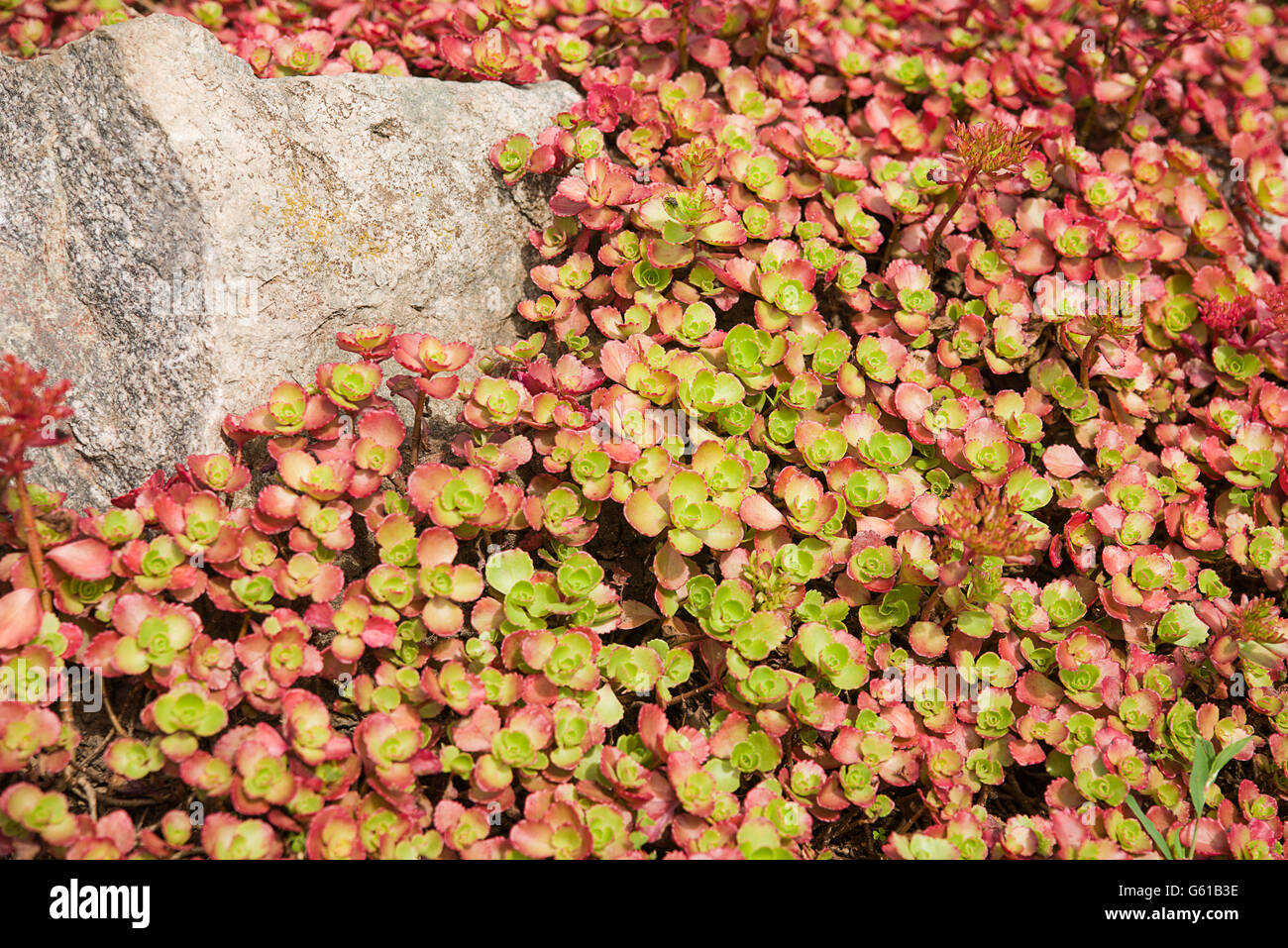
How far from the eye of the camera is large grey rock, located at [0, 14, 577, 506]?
2531 millimetres

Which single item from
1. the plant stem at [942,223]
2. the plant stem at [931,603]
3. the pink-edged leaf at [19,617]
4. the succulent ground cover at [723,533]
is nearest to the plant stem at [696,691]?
the succulent ground cover at [723,533]

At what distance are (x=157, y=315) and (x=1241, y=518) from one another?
3314 mm

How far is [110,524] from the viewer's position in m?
2.27

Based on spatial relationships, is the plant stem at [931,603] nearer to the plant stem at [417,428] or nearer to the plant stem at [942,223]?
the plant stem at [942,223]

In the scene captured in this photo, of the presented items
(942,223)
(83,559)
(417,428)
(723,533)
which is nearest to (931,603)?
(723,533)

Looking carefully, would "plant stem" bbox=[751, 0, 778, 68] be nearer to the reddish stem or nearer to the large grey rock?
the large grey rock

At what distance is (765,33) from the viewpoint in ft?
11.7

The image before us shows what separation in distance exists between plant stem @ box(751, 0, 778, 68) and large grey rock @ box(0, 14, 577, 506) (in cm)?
180

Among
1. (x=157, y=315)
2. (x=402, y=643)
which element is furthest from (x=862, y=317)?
(x=157, y=315)

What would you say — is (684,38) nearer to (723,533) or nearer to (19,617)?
(723,533)

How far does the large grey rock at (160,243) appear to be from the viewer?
8.30 feet

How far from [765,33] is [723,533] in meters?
2.20

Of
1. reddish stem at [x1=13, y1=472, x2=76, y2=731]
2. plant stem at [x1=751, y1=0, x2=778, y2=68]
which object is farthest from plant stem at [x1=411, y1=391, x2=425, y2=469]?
plant stem at [x1=751, y1=0, x2=778, y2=68]
